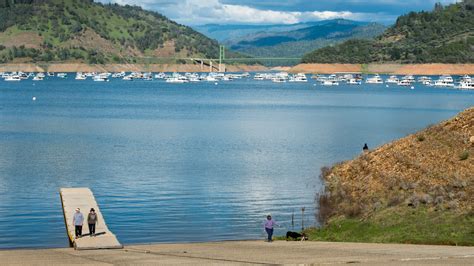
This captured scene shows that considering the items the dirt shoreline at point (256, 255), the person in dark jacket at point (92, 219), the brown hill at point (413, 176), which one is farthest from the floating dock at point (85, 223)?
the brown hill at point (413, 176)

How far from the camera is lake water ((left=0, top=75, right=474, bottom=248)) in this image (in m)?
51.8

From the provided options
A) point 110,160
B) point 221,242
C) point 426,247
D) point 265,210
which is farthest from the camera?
point 110,160

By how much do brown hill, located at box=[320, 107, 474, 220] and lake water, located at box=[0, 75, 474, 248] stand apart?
222 cm

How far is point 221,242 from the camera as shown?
45906mm

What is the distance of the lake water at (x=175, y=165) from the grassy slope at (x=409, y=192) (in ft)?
8.38

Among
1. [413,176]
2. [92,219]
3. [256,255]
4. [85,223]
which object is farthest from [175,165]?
[256,255]

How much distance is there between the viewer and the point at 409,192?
2105 inches

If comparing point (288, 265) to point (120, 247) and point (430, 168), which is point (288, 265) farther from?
point (430, 168)

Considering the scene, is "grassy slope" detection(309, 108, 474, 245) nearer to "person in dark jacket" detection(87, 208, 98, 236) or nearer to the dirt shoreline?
the dirt shoreline

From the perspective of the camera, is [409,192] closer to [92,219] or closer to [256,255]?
[256,255]

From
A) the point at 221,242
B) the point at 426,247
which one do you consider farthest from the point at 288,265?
the point at 221,242

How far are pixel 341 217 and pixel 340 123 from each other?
292 ft

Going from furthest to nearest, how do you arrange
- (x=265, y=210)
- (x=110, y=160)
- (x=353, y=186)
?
(x=110, y=160) < (x=353, y=186) < (x=265, y=210)

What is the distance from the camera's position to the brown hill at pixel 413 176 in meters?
49.8
